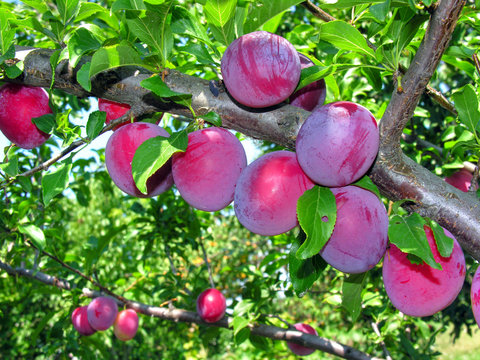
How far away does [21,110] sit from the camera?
1.23 m

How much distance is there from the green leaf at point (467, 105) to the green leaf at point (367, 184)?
15.1 inches

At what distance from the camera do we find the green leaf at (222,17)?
3.05 feet

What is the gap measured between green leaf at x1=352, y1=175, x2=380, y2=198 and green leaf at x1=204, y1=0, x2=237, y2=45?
49 centimetres

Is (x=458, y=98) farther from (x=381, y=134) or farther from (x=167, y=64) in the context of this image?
(x=167, y=64)

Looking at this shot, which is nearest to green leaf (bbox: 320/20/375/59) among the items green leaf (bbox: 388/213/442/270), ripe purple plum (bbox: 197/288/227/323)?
green leaf (bbox: 388/213/442/270)

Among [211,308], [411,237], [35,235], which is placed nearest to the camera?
[411,237]

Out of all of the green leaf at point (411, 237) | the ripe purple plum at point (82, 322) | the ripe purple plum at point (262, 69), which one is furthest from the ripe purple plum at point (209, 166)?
the ripe purple plum at point (82, 322)

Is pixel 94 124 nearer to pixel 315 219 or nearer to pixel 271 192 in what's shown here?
pixel 271 192

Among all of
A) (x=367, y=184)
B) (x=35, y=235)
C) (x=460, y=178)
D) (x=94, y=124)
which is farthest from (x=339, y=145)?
(x=35, y=235)

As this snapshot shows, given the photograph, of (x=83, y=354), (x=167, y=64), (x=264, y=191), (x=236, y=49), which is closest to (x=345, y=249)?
(x=264, y=191)

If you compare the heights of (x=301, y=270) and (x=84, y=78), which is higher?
(x=84, y=78)

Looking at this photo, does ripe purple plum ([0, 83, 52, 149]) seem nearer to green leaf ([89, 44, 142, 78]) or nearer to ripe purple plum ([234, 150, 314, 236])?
green leaf ([89, 44, 142, 78])

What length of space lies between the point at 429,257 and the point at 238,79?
0.51 m

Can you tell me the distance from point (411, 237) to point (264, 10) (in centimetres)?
58
